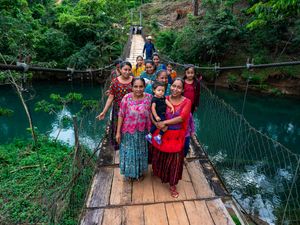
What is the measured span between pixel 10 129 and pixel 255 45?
8.25 metres

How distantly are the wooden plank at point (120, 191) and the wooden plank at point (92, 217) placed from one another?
11 cm

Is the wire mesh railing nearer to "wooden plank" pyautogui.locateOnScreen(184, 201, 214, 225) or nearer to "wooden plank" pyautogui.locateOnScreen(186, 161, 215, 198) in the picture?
"wooden plank" pyautogui.locateOnScreen(186, 161, 215, 198)

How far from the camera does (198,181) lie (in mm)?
1981

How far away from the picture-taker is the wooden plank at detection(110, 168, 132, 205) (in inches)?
69.3

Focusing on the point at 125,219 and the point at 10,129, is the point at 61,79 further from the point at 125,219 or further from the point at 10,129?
the point at 125,219

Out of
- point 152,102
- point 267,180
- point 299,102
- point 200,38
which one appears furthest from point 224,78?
point 152,102

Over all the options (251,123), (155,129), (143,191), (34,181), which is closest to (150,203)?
(143,191)

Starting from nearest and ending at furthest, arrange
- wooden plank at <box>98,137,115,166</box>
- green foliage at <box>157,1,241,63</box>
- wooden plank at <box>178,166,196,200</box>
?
1. wooden plank at <box>178,166,196,200</box>
2. wooden plank at <box>98,137,115,166</box>
3. green foliage at <box>157,1,241,63</box>

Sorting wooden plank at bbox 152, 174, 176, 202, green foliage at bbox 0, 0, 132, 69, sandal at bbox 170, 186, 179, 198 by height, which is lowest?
wooden plank at bbox 152, 174, 176, 202

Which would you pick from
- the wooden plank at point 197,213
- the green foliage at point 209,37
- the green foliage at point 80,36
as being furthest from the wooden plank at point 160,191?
the green foliage at point 80,36

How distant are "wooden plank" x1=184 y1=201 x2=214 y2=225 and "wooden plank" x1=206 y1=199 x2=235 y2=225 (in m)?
0.03

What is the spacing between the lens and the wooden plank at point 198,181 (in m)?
1.84

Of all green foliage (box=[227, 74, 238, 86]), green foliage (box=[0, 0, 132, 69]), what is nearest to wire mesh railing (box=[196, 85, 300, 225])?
green foliage (box=[227, 74, 238, 86])

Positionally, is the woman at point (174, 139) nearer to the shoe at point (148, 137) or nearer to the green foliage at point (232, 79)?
the shoe at point (148, 137)
